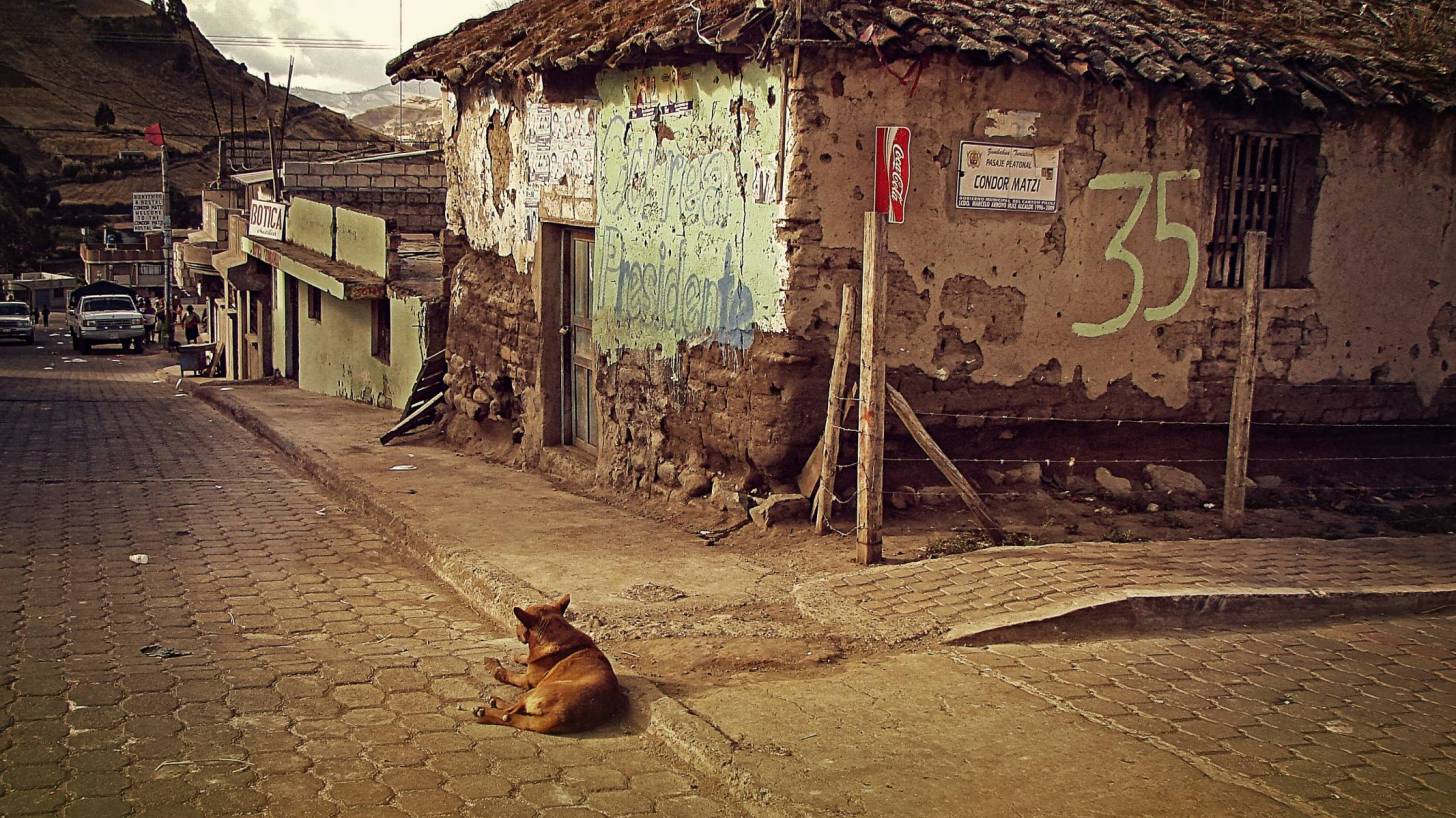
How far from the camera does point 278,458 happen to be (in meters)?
13.5

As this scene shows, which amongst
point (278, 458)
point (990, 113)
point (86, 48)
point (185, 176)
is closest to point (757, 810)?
point (990, 113)

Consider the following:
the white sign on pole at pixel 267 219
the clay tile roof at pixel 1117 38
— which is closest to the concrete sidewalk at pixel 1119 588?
the clay tile roof at pixel 1117 38

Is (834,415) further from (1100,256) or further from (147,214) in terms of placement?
(147,214)

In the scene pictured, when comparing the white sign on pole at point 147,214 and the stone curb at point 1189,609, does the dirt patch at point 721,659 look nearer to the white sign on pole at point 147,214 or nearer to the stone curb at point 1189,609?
the stone curb at point 1189,609

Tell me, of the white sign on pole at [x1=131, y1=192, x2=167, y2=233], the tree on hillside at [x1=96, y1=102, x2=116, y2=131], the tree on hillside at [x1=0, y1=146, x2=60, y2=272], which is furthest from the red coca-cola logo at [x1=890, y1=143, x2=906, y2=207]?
the tree on hillside at [x1=96, y1=102, x2=116, y2=131]

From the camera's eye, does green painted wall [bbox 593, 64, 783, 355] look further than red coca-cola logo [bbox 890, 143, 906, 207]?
Yes

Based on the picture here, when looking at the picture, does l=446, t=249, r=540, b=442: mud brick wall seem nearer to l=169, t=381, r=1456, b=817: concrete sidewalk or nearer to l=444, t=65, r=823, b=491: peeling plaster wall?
l=444, t=65, r=823, b=491: peeling plaster wall

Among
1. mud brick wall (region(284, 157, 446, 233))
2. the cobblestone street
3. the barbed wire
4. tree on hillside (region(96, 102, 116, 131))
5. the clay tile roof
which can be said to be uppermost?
tree on hillside (region(96, 102, 116, 131))

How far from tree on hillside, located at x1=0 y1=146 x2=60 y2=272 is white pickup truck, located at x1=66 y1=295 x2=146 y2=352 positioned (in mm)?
29915

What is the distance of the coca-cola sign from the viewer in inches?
275

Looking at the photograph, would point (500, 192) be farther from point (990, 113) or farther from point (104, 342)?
point (104, 342)

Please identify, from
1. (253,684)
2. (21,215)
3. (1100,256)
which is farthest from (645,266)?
(21,215)

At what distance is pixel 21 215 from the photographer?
71875mm

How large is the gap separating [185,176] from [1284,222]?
82018 mm
